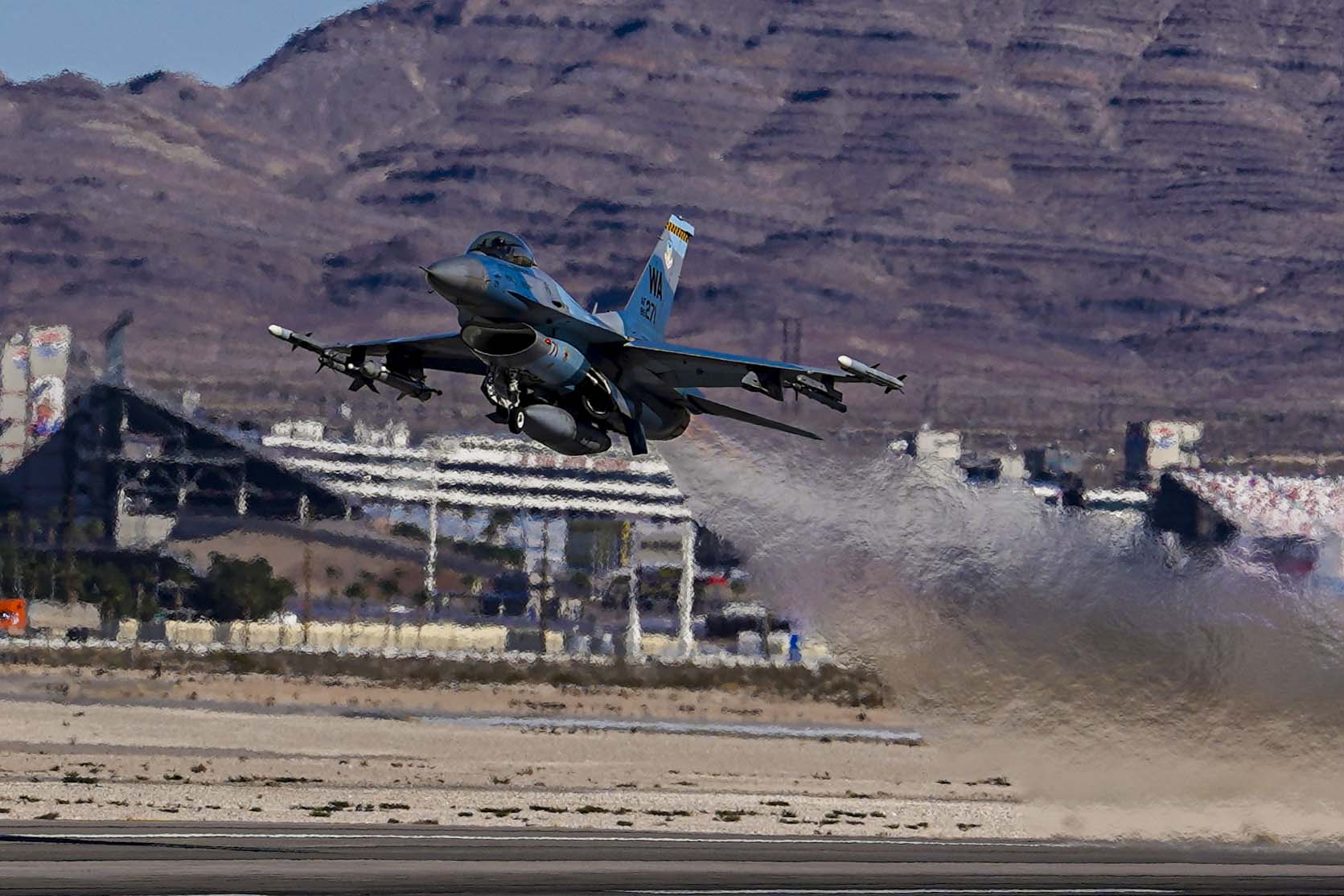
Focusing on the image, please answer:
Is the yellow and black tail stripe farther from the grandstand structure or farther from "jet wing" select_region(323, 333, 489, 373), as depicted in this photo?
the grandstand structure

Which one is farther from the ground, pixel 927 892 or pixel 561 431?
pixel 561 431

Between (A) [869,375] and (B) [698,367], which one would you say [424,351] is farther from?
(A) [869,375]

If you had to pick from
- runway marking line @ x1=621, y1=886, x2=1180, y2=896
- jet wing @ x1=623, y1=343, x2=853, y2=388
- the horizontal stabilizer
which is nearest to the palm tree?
the horizontal stabilizer

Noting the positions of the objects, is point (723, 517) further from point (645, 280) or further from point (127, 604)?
point (127, 604)

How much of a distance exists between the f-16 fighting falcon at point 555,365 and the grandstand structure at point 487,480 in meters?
54.0

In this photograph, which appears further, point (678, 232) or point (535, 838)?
point (678, 232)

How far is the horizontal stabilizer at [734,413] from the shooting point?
47.4m

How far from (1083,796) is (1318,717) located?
4.27 m

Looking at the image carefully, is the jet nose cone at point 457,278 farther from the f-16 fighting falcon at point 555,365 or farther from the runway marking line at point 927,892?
the runway marking line at point 927,892

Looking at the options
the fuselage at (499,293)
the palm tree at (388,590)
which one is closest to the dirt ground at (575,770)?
the fuselage at (499,293)

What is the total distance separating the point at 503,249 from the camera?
43.9 metres

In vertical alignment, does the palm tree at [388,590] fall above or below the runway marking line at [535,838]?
above

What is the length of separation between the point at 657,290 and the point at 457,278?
12177 millimetres

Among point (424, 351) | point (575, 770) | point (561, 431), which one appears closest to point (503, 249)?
point (561, 431)
